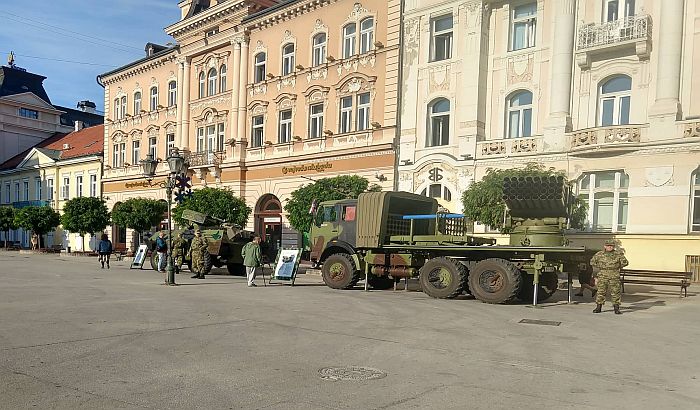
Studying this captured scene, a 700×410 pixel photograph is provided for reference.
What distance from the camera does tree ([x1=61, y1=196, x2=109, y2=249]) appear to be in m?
37.8

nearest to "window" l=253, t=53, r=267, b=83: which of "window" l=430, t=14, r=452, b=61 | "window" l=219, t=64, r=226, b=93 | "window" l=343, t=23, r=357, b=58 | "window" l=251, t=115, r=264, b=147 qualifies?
"window" l=251, t=115, r=264, b=147

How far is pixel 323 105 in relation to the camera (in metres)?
30.0

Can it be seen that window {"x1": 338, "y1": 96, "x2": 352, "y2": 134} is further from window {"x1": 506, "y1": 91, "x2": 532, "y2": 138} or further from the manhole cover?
the manhole cover

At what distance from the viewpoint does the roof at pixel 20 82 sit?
5909 centimetres

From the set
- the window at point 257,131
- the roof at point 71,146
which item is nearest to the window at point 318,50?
the window at point 257,131

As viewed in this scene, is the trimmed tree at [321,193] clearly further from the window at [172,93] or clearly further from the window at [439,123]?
the window at [172,93]

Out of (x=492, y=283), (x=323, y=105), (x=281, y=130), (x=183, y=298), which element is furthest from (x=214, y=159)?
(x=492, y=283)

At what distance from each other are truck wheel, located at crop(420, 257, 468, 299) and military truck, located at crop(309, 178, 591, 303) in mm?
25

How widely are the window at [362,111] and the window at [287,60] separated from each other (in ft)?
18.0

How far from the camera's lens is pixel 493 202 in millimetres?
18781

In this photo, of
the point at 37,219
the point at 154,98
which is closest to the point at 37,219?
the point at 37,219

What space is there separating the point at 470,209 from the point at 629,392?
13411 millimetres

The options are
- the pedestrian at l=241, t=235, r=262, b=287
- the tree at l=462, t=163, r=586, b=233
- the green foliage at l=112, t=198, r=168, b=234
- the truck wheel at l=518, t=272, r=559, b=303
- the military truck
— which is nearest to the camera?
the military truck

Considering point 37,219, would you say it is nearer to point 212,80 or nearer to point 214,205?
point 212,80
